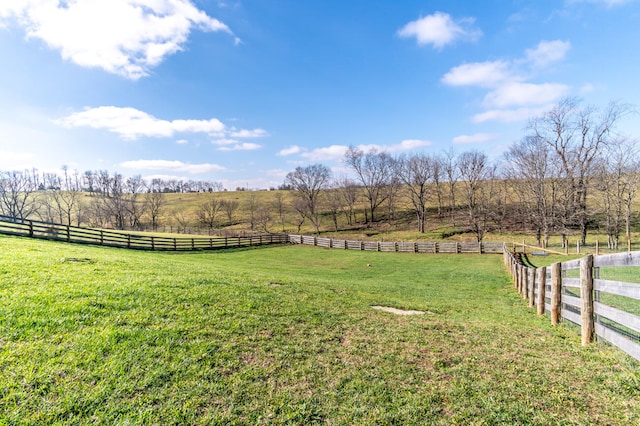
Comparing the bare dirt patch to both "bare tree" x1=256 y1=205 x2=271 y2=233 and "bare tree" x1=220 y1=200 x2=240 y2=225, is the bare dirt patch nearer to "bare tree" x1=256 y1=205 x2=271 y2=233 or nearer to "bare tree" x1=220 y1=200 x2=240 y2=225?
"bare tree" x1=256 y1=205 x2=271 y2=233

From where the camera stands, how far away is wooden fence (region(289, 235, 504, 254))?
2831 centimetres

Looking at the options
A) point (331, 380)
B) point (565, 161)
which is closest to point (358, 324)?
point (331, 380)

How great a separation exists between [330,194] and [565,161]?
42.7m

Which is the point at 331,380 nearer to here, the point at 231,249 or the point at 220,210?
the point at 231,249

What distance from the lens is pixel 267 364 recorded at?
155 inches

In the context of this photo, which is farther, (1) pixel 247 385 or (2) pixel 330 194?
(2) pixel 330 194

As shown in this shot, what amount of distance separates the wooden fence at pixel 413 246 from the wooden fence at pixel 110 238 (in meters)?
7.35

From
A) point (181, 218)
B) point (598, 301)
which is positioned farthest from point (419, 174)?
point (181, 218)

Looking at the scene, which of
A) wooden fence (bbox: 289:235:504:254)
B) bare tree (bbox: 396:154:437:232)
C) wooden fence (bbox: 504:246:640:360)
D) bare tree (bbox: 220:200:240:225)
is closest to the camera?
wooden fence (bbox: 504:246:640:360)

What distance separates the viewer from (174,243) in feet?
86.3

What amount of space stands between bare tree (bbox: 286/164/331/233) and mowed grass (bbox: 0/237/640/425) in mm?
53149

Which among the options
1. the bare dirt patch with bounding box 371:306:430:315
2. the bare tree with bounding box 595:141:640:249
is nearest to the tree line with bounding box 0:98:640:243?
the bare tree with bounding box 595:141:640:249

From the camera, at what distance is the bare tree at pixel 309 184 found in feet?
197

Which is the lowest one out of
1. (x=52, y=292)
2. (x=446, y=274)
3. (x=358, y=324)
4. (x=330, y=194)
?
(x=446, y=274)
